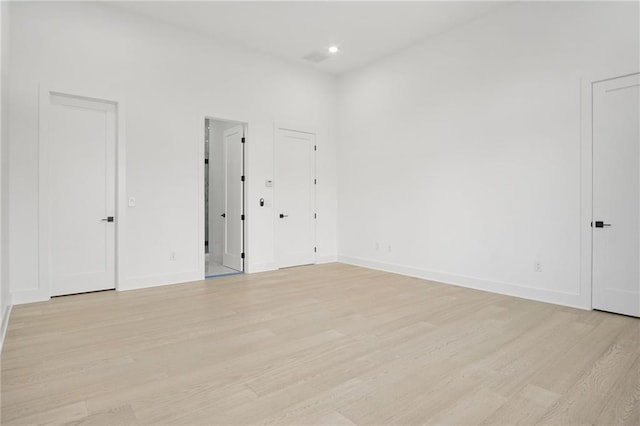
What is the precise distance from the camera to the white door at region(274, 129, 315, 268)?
6.18 m

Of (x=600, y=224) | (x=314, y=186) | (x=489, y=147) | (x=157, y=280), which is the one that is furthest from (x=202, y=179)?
(x=600, y=224)

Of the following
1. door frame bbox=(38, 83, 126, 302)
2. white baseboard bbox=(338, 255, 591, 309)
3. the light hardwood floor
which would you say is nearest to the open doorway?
door frame bbox=(38, 83, 126, 302)

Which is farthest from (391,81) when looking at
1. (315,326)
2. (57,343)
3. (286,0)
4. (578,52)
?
(57,343)

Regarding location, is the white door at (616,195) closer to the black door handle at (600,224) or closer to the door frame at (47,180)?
the black door handle at (600,224)

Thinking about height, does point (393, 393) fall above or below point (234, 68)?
below

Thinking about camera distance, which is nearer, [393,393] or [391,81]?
[393,393]

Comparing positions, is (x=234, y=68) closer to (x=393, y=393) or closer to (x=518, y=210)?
(x=518, y=210)

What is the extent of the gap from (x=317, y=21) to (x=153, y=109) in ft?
8.27

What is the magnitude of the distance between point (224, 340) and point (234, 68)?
4.26 m

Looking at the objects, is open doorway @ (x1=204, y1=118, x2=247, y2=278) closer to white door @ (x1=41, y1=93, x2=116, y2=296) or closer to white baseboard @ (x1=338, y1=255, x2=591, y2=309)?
white door @ (x1=41, y1=93, x2=116, y2=296)

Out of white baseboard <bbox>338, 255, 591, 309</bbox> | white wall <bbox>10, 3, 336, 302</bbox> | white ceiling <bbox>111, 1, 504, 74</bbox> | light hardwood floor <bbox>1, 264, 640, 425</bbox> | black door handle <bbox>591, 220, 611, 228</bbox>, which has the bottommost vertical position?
light hardwood floor <bbox>1, 264, 640, 425</bbox>

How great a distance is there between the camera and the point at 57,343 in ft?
9.41

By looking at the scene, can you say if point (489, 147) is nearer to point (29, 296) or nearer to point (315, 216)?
point (315, 216)

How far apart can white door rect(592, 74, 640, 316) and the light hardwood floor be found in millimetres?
295
